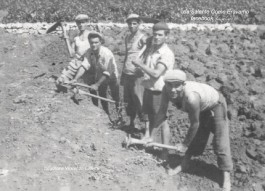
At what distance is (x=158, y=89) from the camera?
419 cm

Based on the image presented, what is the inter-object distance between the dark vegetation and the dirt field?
243 cm

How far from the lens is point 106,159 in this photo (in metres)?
4.13

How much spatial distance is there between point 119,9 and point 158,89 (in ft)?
19.4

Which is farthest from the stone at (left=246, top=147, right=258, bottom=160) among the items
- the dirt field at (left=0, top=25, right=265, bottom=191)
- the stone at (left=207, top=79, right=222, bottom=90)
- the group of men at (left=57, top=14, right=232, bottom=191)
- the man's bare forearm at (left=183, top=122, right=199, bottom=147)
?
the stone at (left=207, top=79, right=222, bottom=90)

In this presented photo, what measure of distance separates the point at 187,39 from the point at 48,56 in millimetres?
2929

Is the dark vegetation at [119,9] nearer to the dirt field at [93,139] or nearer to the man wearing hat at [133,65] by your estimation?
the dirt field at [93,139]

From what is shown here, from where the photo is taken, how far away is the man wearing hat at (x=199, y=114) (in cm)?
349

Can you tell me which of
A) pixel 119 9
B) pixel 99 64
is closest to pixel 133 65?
pixel 99 64

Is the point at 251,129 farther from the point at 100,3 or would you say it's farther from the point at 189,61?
the point at 100,3

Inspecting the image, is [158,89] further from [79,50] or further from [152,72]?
[79,50]

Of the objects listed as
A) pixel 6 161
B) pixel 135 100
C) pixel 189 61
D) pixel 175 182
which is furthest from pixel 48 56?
pixel 175 182

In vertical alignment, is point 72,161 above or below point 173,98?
below

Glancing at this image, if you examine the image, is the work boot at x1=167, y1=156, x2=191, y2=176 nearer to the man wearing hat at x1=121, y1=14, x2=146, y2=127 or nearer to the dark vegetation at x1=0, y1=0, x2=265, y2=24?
the man wearing hat at x1=121, y1=14, x2=146, y2=127

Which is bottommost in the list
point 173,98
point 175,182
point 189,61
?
point 175,182
